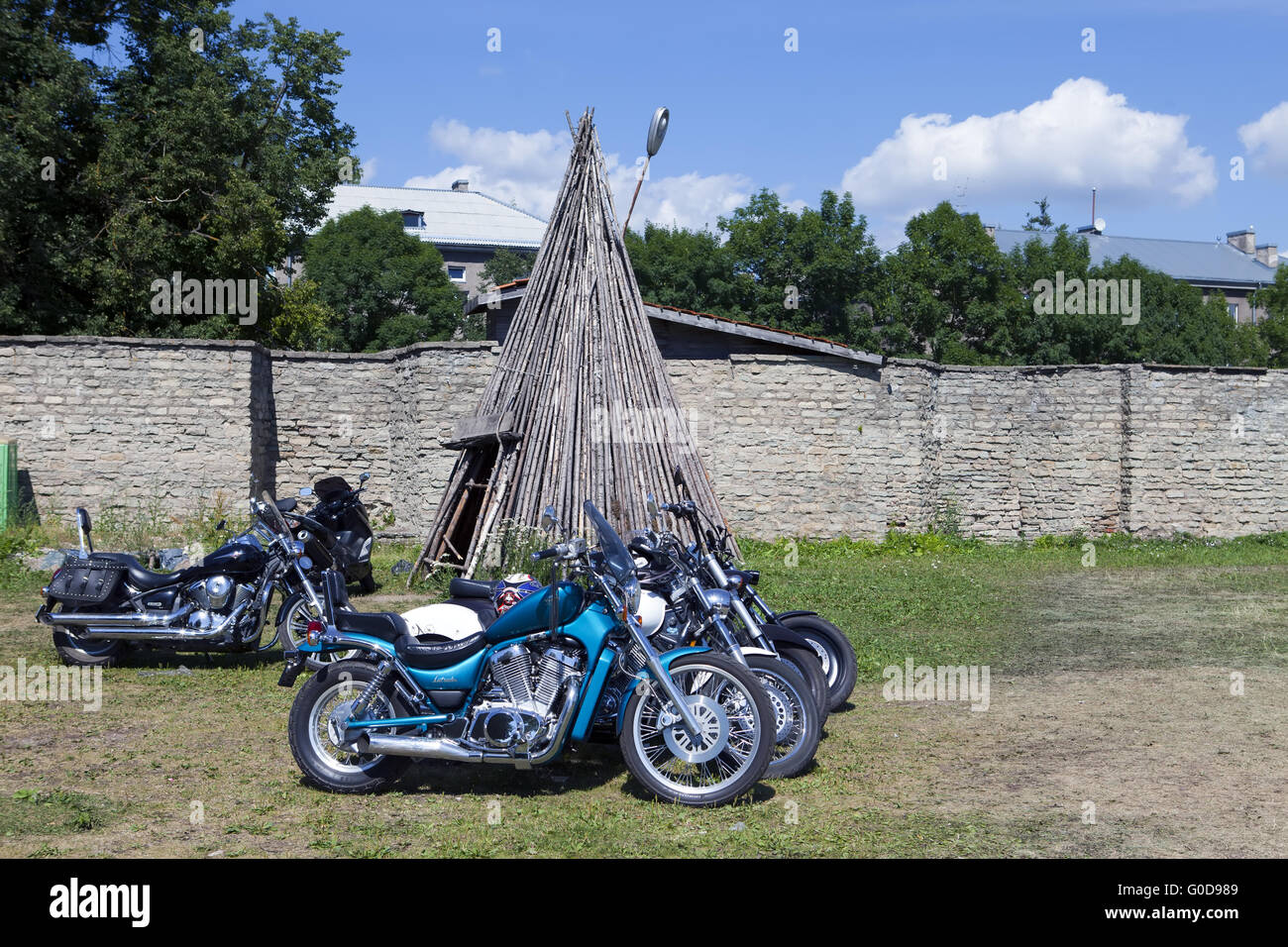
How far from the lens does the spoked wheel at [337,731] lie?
5441 mm

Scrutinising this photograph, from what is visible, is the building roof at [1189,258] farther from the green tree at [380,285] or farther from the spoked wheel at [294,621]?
the spoked wheel at [294,621]

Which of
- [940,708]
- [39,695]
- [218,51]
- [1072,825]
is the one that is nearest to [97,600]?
[39,695]

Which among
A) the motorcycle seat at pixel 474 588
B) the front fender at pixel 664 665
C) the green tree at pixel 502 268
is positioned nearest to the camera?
the front fender at pixel 664 665

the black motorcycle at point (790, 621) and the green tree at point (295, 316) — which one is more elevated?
the green tree at point (295, 316)

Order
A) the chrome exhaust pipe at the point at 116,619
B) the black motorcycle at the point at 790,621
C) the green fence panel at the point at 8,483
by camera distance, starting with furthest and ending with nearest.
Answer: the green fence panel at the point at 8,483 < the chrome exhaust pipe at the point at 116,619 < the black motorcycle at the point at 790,621

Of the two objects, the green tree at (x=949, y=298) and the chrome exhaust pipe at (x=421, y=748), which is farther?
the green tree at (x=949, y=298)

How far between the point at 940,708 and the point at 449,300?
36.9 meters

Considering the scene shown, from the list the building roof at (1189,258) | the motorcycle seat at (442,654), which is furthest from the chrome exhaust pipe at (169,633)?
the building roof at (1189,258)

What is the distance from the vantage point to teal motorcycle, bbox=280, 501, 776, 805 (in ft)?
17.0

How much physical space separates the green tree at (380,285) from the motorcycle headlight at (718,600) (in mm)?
33180

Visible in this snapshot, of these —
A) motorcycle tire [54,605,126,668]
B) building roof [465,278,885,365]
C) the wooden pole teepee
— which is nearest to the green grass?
motorcycle tire [54,605,126,668]

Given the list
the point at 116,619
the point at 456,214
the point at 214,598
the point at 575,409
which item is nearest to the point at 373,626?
the point at 214,598

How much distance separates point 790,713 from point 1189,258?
221 ft

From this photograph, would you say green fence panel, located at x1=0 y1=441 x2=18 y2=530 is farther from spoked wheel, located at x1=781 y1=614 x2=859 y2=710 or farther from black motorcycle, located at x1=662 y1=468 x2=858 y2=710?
spoked wheel, located at x1=781 y1=614 x2=859 y2=710
